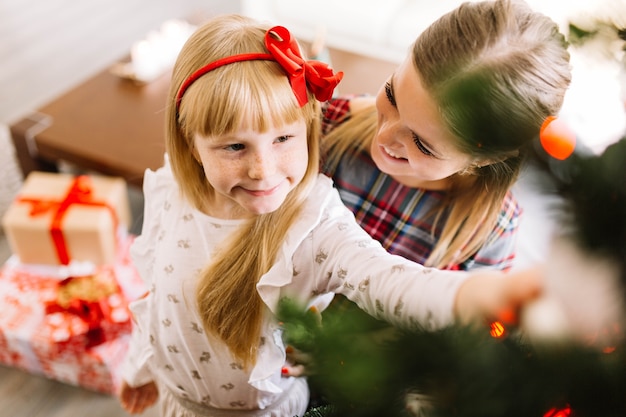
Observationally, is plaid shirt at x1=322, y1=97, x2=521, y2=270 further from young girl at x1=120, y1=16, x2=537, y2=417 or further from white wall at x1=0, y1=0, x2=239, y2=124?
white wall at x1=0, y1=0, x2=239, y2=124

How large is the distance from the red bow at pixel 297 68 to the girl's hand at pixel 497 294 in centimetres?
31

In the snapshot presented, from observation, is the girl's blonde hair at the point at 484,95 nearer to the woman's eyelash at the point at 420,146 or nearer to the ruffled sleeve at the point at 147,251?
the woman's eyelash at the point at 420,146

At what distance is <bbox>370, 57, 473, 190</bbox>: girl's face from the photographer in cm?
65

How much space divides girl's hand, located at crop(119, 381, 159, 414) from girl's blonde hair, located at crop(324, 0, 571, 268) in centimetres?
52

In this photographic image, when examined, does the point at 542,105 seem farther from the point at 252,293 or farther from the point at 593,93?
the point at 252,293

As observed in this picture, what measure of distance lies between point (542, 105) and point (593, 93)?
0.73 ft

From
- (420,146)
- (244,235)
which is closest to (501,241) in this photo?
(420,146)

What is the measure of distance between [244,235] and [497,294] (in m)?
0.40

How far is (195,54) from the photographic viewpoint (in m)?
0.70

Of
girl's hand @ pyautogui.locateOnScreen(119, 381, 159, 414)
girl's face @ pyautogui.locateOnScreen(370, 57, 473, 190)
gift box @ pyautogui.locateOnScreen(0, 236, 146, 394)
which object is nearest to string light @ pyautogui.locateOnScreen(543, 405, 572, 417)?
girl's face @ pyautogui.locateOnScreen(370, 57, 473, 190)

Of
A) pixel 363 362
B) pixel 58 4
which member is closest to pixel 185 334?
pixel 363 362

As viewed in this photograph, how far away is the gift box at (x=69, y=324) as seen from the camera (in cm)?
142

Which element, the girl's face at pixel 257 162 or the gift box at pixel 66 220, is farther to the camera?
the gift box at pixel 66 220

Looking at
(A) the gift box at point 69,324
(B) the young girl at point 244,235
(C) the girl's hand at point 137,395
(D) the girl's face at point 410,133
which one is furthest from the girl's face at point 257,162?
(A) the gift box at point 69,324
